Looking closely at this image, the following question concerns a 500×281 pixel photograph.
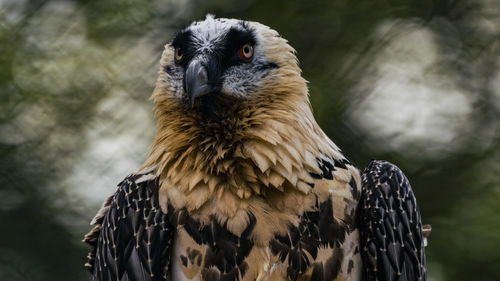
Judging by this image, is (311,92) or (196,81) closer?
(196,81)

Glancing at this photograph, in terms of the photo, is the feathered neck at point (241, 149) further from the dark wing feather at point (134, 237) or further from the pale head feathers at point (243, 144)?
the dark wing feather at point (134, 237)

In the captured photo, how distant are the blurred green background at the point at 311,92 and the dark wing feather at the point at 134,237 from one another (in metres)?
2.19

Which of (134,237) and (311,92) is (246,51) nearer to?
(134,237)

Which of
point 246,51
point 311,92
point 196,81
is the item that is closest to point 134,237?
point 196,81

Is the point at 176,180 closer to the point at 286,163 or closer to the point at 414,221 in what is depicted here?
the point at 286,163

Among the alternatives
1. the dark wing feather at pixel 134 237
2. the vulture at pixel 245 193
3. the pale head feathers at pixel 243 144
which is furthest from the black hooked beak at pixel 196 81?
the dark wing feather at pixel 134 237

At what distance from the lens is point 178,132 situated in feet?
12.7

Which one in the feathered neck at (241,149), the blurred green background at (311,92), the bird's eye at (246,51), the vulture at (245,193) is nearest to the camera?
the vulture at (245,193)

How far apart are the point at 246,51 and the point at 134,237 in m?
1.28

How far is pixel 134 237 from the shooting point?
3.75 m

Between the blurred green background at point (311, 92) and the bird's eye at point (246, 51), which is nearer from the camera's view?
the bird's eye at point (246, 51)

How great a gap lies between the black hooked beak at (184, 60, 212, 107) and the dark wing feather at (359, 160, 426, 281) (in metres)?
1.11

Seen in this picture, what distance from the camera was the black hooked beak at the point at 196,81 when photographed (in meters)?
3.60

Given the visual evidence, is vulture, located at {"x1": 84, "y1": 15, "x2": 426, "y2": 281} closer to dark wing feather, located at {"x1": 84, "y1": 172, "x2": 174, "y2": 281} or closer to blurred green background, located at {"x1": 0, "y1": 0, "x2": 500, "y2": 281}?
dark wing feather, located at {"x1": 84, "y1": 172, "x2": 174, "y2": 281}
